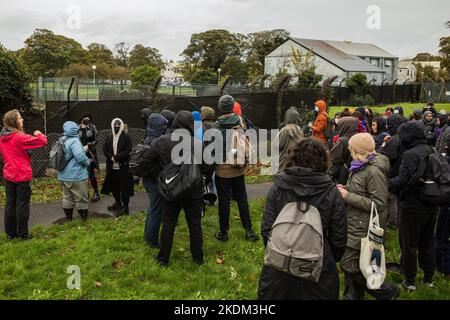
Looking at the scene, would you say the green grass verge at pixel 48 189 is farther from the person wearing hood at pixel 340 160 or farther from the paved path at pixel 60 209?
the person wearing hood at pixel 340 160

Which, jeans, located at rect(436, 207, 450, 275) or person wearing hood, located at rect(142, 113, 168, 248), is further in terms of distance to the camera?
person wearing hood, located at rect(142, 113, 168, 248)

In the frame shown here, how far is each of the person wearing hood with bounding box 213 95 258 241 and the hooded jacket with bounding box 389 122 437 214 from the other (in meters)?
2.12

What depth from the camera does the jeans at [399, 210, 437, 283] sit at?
4391 millimetres

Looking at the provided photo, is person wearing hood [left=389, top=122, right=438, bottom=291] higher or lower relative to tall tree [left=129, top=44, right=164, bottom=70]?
lower

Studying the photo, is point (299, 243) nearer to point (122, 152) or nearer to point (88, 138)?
point (122, 152)

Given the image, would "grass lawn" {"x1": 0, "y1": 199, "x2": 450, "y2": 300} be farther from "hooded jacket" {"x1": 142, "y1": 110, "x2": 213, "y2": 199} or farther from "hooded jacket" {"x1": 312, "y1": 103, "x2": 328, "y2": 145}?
"hooded jacket" {"x1": 312, "y1": 103, "x2": 328, "y2": 145}

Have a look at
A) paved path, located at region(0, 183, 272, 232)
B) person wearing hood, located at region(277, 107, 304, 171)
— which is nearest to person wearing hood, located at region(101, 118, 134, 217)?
paved path, located at region(0, 183, 272, 232)

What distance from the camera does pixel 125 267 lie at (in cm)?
505

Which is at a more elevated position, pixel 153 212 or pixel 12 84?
pixel 12 84

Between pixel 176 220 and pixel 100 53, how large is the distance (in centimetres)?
8260

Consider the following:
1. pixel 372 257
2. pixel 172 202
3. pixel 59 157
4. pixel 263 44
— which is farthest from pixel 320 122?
pixel 263 44

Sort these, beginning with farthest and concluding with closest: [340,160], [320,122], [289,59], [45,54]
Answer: [45,54] < [289,59] < [320,122] < [340,160]

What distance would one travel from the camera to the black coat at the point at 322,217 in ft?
9.70
